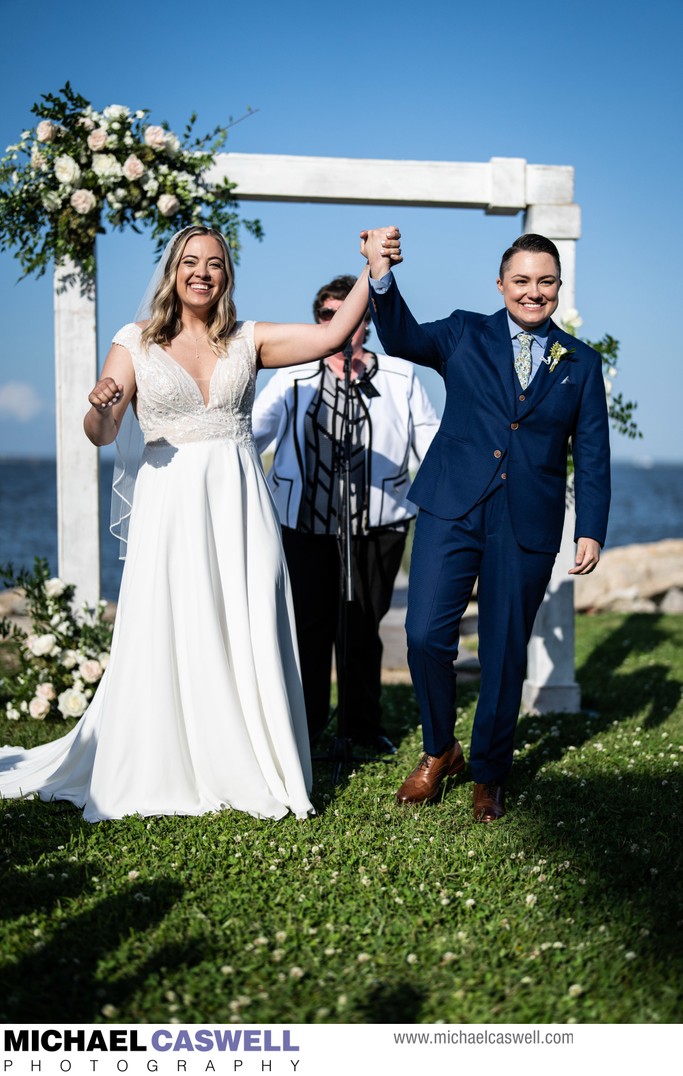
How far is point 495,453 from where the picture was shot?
13.0ft

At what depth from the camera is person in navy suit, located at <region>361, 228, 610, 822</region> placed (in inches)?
156

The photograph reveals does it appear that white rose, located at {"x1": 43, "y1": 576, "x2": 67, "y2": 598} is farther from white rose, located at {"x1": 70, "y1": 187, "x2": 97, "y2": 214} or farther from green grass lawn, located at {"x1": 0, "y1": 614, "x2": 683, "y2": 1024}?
white rose, located at {"x1": 70, "y1": 187, "x2": 97, "y2": 214}

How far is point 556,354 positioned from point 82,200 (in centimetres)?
301

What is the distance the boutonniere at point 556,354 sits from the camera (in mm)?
3959

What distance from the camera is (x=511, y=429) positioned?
3955 millimetres

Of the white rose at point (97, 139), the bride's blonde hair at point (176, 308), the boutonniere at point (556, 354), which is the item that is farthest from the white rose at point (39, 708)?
the boutonniere at point (556, 354)

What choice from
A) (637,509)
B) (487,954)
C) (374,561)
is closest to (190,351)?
(374,561)

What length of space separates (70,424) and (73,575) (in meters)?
0.89

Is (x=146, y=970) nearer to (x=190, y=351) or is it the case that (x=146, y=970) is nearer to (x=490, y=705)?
(x=490, y=705)

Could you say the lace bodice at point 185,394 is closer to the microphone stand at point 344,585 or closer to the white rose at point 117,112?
the microphone stand at point 344,585

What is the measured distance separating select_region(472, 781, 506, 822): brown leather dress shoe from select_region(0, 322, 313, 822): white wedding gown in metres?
0.70

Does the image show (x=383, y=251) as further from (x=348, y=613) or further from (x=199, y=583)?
(x=348, y=613)

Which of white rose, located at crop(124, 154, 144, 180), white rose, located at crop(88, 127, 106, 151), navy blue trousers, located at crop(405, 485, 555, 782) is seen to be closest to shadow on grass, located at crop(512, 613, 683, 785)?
navy blue trousers, located at crop(405, 485, 555, 782)
